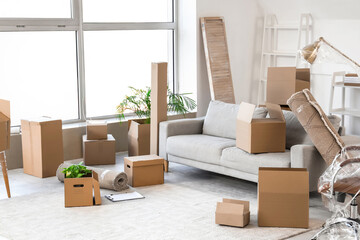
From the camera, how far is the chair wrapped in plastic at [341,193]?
3752 millimetres

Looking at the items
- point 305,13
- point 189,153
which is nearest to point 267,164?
point 189,153

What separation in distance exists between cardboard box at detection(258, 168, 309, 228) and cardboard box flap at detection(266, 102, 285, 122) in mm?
915

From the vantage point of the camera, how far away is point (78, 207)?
15.9ft

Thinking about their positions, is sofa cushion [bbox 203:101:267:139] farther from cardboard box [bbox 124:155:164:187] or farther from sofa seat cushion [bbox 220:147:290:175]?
cardboard box [bbox 124:155:164:187]

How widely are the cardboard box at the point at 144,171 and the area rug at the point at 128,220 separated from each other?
0.27 meters

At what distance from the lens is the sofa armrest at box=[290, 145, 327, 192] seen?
4.66 metres

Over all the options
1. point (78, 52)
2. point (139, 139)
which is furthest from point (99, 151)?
point (78, 52)

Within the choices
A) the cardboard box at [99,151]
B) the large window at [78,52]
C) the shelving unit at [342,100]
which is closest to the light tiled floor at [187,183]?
the cardboard box at [99,151]

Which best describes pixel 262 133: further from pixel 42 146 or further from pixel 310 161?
pixel 42 146

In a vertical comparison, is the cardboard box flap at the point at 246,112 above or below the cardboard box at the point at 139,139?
above

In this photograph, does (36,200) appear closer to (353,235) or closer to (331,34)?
(353,235)

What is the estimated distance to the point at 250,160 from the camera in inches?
199

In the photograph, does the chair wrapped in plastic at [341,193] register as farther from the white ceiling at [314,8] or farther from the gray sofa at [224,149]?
the white ceiling at [314,8]

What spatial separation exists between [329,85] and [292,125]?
2.51 metres
